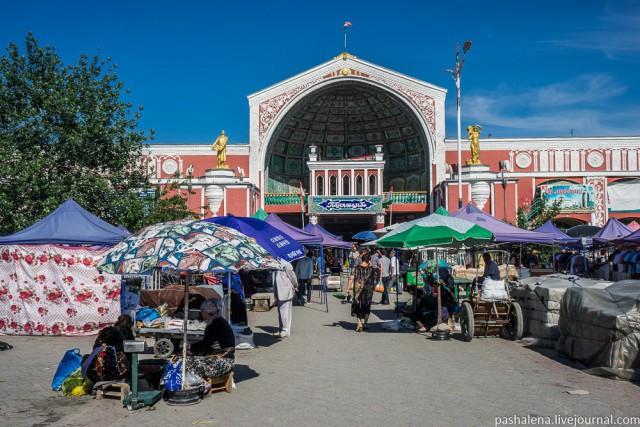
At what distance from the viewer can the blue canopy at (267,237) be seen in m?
10.8

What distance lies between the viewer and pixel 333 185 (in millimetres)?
34906

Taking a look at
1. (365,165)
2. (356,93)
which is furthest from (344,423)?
(356,93)

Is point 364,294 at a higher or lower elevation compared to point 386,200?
lower

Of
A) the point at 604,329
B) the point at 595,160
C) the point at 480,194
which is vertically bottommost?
the point at 604,329

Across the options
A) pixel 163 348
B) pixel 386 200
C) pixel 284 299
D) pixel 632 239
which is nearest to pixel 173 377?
pixel 163 348

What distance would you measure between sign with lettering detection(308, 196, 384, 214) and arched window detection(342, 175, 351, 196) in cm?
167

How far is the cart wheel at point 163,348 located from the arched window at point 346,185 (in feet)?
86.2

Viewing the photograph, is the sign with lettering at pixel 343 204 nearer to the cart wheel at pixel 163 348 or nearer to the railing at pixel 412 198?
the railing at pixel 412 198

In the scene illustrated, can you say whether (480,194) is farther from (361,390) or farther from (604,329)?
(361,390)

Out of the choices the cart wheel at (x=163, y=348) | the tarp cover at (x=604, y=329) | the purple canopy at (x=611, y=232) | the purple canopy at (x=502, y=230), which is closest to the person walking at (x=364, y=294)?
the purple canopy at (x=502, y=230)

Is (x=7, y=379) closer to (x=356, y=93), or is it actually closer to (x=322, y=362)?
(x=322, y=362)

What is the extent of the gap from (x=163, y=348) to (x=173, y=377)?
2631 mm

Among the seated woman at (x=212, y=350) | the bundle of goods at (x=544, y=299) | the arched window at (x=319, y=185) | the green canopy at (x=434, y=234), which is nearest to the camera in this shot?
the seated woman at (x=212, y=350)

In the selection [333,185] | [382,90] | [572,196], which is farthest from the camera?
[333,185]
